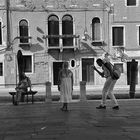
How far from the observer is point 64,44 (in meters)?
35.8

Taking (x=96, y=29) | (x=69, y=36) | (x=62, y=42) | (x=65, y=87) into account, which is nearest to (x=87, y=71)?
(x=62, y=42)

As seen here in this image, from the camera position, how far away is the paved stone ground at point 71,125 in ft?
26.1

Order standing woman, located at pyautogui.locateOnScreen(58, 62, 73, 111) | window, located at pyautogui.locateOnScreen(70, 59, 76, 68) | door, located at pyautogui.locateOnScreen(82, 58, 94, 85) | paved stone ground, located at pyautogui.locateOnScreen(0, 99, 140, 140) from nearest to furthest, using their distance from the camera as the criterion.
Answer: paved stone ground, located at pyautogui.locateOnScreen(0, 99, 140, 140) < standing woman, located at pyautogui.locateOnScreen(58, 62, 73, 111) < window, located at pyautogui.locateOnScreen(70, 59, 76, 68) < door, located at pyautogui.locateOnScreen(82, 58, 94, 85)

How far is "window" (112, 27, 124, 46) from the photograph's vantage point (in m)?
36.4

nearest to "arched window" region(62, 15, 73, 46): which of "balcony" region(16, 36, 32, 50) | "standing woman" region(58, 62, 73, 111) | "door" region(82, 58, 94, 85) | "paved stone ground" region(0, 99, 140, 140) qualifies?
"door" region(82, 58, 94, 85)

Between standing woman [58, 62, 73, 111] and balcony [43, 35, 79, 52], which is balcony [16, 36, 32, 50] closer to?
balcony [43, 35, 79, 52]

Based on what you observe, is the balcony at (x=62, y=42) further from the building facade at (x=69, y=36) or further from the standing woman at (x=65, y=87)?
the standing woman at (x=65, y=87)

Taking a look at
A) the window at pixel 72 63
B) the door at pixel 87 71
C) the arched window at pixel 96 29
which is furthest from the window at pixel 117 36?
the window at pixel 72 63

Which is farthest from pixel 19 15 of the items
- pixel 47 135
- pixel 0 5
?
pixel 47 135

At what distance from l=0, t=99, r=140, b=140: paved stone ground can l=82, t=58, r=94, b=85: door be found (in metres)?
23.5

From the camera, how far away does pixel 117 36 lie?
120ft

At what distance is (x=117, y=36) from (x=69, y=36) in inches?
189

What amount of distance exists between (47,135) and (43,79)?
1097 inches

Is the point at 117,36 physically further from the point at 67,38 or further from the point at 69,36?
the point at 67,38
